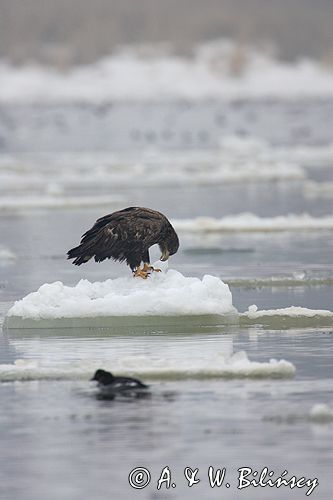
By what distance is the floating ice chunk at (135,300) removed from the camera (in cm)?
1315

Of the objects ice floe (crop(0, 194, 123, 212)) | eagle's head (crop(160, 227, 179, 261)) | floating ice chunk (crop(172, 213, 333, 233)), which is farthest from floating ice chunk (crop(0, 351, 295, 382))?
ice floe (crop(0, 194, 123, 212))

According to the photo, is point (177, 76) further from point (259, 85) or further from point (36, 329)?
point (36, 329)

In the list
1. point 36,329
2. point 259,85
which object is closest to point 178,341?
point 36,329

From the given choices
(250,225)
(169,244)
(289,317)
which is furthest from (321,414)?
(250,225)

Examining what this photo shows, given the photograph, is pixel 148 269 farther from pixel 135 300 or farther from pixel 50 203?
pixel 50 203

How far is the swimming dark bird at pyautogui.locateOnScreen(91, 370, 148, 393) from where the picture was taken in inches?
431

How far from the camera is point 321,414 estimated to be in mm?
9922

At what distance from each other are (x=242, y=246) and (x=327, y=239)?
1.32 m

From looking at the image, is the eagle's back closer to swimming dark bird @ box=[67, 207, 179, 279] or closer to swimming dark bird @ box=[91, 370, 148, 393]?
swimming dark bird @ box=[67, 207, 179, 279]

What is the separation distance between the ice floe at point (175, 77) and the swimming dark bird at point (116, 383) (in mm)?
55405

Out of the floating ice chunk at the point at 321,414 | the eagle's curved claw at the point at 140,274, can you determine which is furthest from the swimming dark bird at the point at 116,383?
the eagle's curved claw at the point at 140,274

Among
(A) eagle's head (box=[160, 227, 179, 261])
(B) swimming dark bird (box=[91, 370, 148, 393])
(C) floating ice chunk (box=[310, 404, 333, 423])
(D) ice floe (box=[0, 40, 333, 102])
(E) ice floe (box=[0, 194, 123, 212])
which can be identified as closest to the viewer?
(C) floating ice chunk (box=[310, 404, 333, 423])

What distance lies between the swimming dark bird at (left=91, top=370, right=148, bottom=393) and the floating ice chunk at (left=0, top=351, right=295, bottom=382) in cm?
13

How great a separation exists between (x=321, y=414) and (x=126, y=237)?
3.87m
